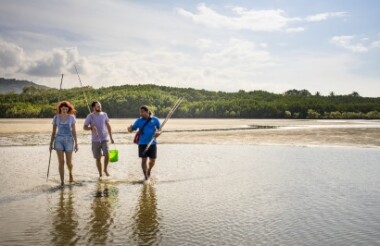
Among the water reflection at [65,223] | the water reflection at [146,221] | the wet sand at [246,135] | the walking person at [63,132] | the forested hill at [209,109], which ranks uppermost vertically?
the forested hill at [209,109]

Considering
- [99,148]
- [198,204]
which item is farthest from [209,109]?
[198,204]

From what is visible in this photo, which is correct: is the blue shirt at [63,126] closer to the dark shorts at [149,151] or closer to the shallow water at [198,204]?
the shallow water at [198,204]

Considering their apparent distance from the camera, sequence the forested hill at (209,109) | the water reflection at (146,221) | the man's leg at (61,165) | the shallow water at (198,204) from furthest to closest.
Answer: the forested hill at (209,109) < the man's leg at (61,165) < the shallow water at (198,204) < the water reflection at (146,221)

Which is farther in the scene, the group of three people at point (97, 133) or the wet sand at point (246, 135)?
the wet sand at point (246, 135)

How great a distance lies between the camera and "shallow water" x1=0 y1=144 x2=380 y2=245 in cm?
584

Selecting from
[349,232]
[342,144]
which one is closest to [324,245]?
[349,232]

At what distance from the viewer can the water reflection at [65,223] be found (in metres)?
5.61

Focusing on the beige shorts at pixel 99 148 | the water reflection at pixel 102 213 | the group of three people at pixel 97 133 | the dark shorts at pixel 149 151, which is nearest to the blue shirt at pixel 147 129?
the group of three people at pixel 97 133

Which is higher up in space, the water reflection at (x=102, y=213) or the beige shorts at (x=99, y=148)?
the beige shorts at (x=99, y=148)

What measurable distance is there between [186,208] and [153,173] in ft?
14.1

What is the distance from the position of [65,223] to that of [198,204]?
2469 millimetres

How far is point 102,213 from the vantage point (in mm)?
7082

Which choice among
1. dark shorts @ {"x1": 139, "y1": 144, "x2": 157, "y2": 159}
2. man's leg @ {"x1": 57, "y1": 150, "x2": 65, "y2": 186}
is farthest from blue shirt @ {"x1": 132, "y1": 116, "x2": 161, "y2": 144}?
man's leg @ {"x1": 57, "y1": 150, "x2": 65, "y2": 186}

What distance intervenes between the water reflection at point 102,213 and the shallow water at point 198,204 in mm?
16
